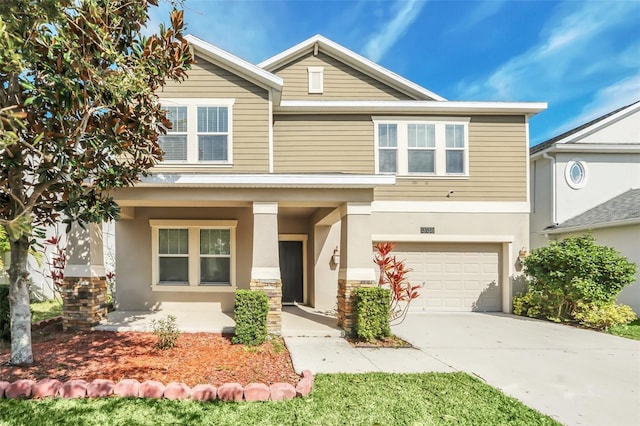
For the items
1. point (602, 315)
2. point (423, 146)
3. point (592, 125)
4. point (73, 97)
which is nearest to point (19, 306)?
point (73, 97)

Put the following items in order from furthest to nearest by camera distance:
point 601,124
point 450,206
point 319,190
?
point 601,124 < point 450,206 < point 319,190

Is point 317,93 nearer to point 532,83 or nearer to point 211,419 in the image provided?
point 532,83

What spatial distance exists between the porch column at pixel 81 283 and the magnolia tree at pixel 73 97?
162cm

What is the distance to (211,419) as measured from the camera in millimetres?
3750

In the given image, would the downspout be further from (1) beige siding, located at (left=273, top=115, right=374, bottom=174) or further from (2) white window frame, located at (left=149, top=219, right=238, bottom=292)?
(2) white window frame, located at (left=149, top=219, right=238, bottom=292)

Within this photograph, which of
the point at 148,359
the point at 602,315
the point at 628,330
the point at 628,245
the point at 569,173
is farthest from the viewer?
the point at 569,173

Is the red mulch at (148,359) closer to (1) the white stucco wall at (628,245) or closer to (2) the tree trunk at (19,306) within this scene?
(2) the tree trunk at (19,306)

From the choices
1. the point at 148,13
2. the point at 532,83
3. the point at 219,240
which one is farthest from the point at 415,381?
the point at 532,83

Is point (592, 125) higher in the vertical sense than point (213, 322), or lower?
higher

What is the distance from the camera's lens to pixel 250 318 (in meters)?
6.47

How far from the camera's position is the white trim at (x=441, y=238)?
10289mm

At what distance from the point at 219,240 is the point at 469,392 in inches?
277

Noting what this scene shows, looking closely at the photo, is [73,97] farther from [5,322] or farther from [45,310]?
[45,310]

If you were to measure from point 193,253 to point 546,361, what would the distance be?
8277mm
